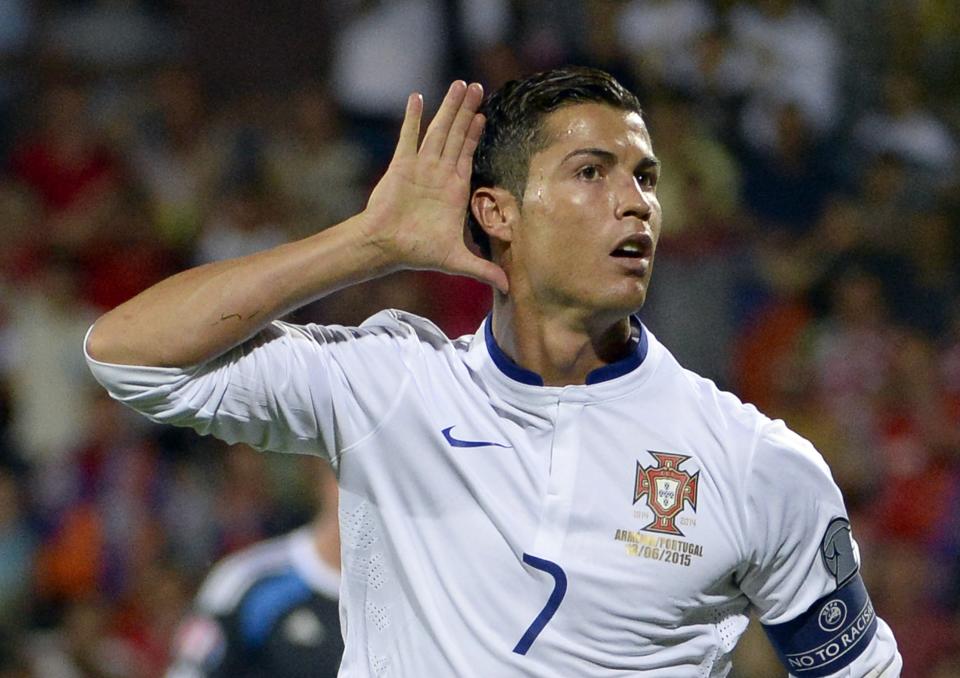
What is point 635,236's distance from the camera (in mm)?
3162

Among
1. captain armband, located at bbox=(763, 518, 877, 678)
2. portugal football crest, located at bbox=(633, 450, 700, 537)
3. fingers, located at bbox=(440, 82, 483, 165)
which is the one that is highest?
fingers, located at bbox=(440, 82, 483, 165)

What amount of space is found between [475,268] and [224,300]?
0.50m

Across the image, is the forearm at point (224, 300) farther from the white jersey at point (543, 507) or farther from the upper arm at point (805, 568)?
the upper arm at point (805, 568)

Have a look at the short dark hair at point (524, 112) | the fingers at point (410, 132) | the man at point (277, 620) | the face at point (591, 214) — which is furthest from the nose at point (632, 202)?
the man at point (277, 620)

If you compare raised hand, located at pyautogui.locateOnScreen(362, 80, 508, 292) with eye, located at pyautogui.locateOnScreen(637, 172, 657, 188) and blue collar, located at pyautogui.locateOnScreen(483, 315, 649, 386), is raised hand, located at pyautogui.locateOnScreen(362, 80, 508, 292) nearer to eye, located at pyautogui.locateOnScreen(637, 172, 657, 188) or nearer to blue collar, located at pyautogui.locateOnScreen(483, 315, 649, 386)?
blue collar, located at pyautogui.locateOnScreen(483, 315, 649, 386)

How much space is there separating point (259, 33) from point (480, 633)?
23.8 ft

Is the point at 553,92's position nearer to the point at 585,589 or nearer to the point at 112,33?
the point at 585,589

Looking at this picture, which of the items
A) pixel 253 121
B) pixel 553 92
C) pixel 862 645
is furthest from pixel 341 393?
pixel 253 121


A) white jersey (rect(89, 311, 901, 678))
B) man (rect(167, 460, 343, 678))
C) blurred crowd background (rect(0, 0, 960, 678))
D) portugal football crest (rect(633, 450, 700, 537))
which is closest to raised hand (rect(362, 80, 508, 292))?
white jersey (rect(89, 311, 901, 678))

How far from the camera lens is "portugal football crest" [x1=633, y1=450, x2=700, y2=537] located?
303cm

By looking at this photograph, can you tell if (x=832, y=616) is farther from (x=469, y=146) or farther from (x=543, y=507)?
(x=469, y=146)

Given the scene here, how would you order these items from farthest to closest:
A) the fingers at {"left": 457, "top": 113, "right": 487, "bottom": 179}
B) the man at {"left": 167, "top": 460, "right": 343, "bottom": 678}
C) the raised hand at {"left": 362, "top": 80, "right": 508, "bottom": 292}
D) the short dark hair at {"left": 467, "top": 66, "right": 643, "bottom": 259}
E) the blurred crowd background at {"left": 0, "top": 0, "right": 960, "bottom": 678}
Result: the blurred crowd background at {"left": 0, "top": 0, "right": 960, "bottom": 678}, the man at {"left": 167, "top": 460, "right": 343, "bottom": 678}, the short dark hair at {"left": 467, "top": 66, "right": 643, "bottom": 259}, the fingers at {"left": 457, "top": 113, "right": 487, "bottom": 179}, the raised hand at {"left": 362, "top": 80, "right": 508, "bottom": 292}

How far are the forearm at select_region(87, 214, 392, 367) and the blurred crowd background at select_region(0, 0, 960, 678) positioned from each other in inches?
177

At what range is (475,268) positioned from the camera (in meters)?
3.12
